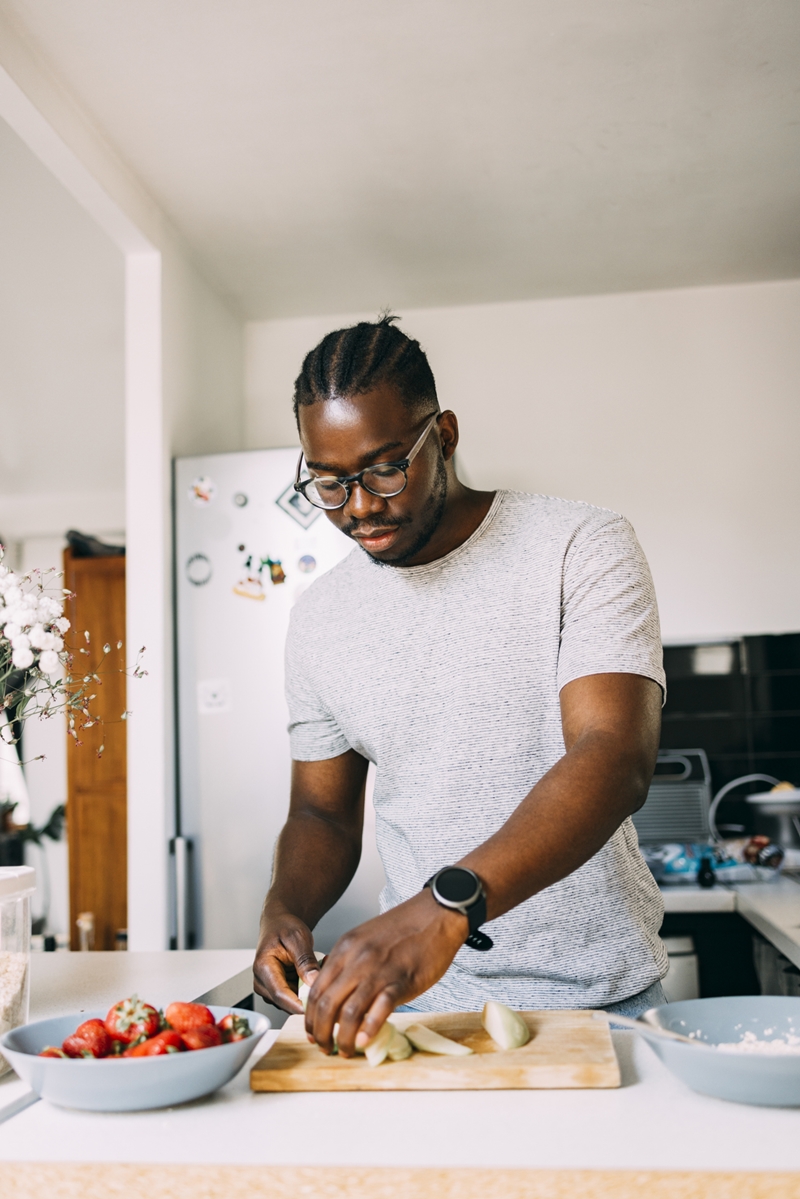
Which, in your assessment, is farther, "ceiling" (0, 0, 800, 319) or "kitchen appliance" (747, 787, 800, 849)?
"kitchen appliance" (747, 787, 800, 849)

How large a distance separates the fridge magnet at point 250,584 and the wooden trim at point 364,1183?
1994mm

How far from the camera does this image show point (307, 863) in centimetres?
141

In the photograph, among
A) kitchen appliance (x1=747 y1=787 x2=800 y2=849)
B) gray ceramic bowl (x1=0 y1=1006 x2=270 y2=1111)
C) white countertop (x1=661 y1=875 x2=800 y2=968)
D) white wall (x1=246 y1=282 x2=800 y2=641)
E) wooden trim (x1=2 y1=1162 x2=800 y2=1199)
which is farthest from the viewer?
white wall (x1=246 y1=282 x2=800 y2=641)

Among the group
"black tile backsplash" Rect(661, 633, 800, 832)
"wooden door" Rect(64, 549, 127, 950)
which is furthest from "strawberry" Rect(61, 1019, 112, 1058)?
"wooden door" Rect(64, 549, 127, 950)

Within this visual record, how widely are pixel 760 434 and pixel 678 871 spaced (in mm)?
1461

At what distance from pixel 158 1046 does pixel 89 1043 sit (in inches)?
2.7

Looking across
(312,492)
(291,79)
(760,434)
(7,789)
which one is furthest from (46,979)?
(7,789)

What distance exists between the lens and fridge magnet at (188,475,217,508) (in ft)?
9.14

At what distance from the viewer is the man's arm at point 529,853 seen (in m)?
0.91

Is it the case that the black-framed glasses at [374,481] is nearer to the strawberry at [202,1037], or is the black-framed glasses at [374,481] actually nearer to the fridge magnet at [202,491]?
the strawberry at [202,1037]

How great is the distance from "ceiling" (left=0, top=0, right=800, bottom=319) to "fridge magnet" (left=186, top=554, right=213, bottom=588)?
94 centimetres

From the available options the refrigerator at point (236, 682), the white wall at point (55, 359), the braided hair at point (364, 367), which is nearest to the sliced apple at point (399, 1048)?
the braided hair at point (364, 367)

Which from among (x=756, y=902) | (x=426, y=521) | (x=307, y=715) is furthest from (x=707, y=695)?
(x=426, y=521)

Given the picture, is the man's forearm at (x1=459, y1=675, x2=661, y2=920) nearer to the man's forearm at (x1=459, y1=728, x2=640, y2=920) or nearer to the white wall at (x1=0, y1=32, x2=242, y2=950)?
the man's forearm at (x1=459, y1=728, x2=640, y2=920)
